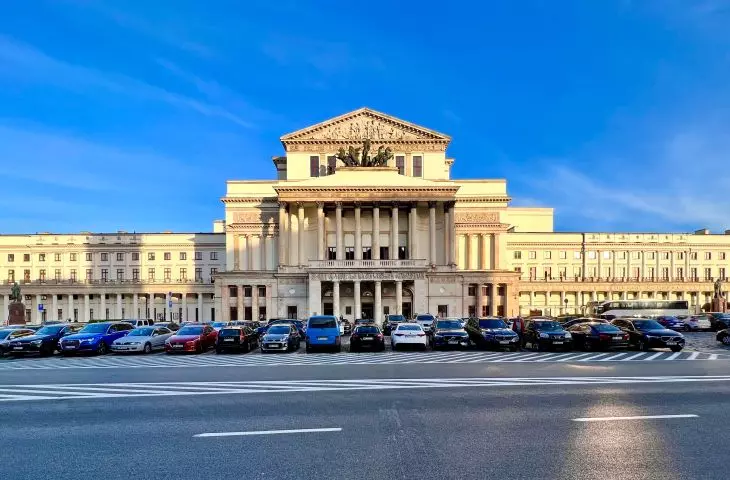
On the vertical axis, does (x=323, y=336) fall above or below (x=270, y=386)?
below

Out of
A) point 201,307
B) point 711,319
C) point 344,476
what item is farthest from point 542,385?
point 201,307

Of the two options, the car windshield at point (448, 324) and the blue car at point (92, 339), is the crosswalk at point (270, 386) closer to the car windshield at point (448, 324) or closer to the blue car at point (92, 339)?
the blue car at point (92, 339)

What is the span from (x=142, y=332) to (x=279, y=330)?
703 cm

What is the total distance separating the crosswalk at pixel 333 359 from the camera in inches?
823

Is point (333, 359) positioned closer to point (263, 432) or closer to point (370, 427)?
point (370, 427)

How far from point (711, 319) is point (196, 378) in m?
50.1

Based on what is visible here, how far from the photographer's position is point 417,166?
6900 centimetres

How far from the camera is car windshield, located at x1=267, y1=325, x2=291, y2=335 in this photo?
2698cm

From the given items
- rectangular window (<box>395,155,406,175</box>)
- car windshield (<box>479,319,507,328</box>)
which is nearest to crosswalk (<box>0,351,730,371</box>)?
car windshield (<box>479,319,507,328</box>)

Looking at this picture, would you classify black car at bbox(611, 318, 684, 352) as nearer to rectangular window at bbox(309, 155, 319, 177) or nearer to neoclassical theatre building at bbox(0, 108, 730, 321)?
neoclassical theatre building at bbox(0, 108, 730, 321)

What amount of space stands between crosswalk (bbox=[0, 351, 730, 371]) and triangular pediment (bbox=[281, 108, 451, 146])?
46107 millimetres

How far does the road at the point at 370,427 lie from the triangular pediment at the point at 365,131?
54.3 metres

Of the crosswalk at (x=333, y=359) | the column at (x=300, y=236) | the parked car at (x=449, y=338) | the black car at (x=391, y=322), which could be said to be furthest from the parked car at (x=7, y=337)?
the column at (x=300, y=236)

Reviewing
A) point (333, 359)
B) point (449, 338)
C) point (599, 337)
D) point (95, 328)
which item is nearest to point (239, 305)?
point (95, 328)
